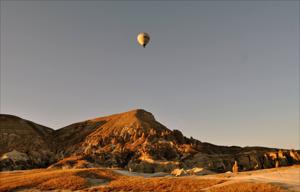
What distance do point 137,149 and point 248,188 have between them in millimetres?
72423

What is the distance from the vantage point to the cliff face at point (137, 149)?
8000cm

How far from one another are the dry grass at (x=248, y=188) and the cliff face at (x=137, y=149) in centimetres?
4856

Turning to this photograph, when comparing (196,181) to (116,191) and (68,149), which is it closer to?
(116,191)

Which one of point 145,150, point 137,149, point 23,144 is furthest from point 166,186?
point 23,144

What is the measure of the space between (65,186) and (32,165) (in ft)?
248

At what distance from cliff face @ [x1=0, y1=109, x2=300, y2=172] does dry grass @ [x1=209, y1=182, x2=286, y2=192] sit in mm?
48563

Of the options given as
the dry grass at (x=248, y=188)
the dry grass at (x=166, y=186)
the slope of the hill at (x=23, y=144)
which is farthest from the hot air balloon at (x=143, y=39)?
the slope of the hill at (x=23, y=144)

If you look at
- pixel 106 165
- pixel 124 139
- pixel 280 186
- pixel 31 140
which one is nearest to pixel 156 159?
pixel 106 165

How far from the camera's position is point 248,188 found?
28.1 m

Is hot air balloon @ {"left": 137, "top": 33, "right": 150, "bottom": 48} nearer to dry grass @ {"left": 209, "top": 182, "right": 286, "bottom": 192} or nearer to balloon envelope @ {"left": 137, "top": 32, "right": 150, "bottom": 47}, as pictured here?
balloon envelope @ {"left": 137, "top": 32, "right": 150, "bottom": 47}

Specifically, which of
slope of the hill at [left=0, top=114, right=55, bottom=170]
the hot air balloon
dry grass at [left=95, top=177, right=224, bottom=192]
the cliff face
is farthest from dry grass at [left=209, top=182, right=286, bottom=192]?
slope of the hill at [left=0, top=114, right=55, bottom=170]

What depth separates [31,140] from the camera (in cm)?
13175

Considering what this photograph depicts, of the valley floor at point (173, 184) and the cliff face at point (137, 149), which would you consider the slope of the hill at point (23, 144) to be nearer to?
the cliff face at point (137, 149)

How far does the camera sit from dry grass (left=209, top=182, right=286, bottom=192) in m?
26.8
